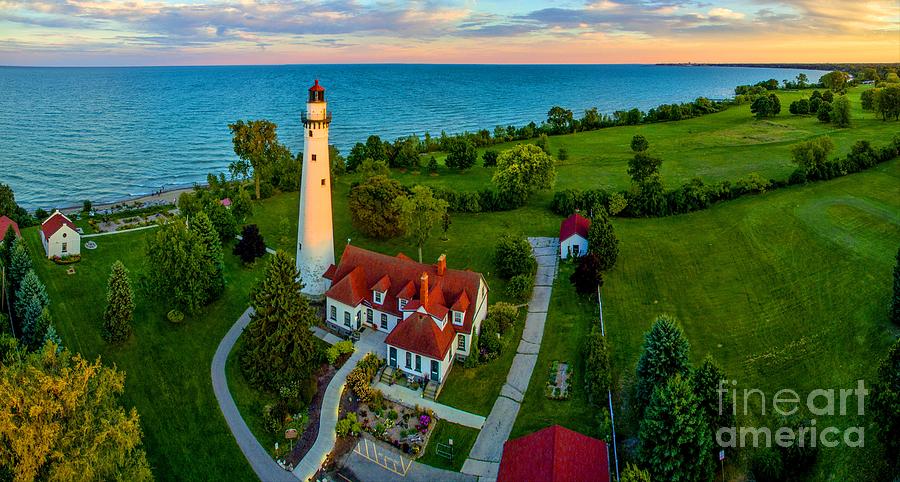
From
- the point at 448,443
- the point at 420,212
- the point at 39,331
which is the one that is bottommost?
the point at 448,443

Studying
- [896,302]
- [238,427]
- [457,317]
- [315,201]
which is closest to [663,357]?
[457,317]

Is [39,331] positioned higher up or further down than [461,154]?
further down

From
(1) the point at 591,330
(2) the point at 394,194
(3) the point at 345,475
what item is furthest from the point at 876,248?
(3) the point at 345,475

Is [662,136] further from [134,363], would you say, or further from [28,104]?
[28,104]

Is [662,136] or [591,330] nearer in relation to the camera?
[591,330]

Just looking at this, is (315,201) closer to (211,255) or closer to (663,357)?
(211,255)

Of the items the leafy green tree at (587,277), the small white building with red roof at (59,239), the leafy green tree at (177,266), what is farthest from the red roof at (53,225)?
the leafy green tree at (587,277)
